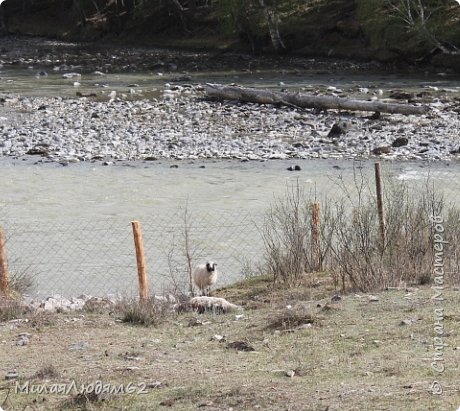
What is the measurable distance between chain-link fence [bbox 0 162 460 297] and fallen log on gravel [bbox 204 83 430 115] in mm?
8931

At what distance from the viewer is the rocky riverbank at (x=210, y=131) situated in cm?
2231

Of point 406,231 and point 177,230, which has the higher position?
point 406,231

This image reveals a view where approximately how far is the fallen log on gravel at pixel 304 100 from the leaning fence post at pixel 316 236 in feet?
52.4

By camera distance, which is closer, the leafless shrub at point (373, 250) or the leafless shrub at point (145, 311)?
the leafless shrub at point (145, 311)

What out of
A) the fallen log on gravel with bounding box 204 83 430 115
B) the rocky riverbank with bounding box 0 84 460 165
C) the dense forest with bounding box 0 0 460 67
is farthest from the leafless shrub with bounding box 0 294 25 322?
the dense forest with bounding box 0 0 460 67

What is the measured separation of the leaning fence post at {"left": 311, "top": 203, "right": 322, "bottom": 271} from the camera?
37.2 feet

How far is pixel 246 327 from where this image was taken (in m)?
9.01

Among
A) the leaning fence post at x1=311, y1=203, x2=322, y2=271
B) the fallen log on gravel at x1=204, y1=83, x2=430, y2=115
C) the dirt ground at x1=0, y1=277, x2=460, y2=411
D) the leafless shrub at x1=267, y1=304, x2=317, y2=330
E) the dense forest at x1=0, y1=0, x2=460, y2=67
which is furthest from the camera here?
the dense forest at x1=0, y1=0, x2=460, y2=67

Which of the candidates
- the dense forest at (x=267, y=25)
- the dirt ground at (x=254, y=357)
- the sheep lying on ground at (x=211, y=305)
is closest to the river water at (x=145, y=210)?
the sheep lying on ground at (x=211, y=305)

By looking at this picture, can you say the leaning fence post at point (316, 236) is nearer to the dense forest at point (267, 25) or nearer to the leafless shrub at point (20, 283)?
the leafless shrub at point (20, 283)

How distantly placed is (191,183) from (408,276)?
9376mm

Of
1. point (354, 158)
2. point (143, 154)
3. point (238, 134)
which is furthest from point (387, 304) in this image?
point (238, 134)

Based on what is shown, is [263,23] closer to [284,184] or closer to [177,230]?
[284,184]

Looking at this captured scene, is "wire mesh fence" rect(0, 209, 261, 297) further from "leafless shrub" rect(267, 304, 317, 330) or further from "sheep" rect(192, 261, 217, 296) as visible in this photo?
"leafless shrub" rect(267, 304, 317, 330)
